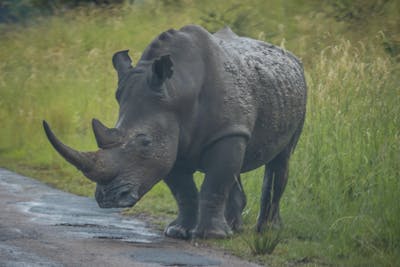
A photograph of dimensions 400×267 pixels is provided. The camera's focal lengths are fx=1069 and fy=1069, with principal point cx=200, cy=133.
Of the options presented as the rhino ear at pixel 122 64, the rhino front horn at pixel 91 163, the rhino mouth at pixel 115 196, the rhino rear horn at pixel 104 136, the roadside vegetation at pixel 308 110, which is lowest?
the roadside vegetation at pixel 308 110

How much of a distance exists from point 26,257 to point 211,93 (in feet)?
6.73

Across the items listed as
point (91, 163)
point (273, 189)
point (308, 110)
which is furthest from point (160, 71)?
point (308, 110)

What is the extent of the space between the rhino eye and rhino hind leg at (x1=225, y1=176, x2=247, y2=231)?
51.1 inches

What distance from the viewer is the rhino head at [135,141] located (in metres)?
7.36

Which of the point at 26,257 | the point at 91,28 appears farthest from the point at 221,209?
the point at 91,28

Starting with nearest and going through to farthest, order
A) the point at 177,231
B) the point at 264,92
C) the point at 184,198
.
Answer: the point at 177,231
the point at 184,198
the point at 264,92

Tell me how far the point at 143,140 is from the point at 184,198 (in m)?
0.91

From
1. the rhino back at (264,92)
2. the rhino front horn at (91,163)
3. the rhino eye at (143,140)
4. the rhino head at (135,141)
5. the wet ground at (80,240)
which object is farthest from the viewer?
the rhino back at (264,92)

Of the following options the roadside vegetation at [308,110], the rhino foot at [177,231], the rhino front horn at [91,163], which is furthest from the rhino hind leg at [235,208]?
the rhino front horn at [91,163]

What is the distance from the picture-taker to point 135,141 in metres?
7.59

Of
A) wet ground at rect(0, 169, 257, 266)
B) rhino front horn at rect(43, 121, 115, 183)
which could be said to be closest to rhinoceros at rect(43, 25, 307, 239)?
rhino front horn at rect(43, 121, 115, 183)

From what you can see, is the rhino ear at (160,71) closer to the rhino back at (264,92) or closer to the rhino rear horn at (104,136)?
the rhino rear horn at (104,136)

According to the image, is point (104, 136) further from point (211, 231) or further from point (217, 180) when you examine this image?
point (211, 231)

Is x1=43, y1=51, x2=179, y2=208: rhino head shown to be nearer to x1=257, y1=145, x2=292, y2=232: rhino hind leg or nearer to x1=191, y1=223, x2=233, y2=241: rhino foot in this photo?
x1=191, y1=223, x2=233, y2=241: rhino foot
